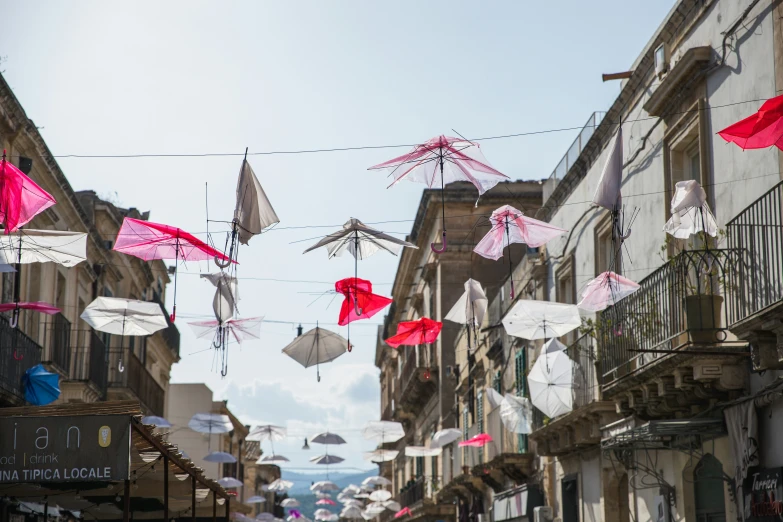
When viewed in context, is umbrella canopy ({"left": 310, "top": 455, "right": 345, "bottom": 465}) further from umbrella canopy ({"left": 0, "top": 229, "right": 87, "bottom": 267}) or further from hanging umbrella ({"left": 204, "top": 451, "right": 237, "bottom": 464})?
umbrella canopy ({"left": 0, "top": 229, "right": 87, "bottom": 267})

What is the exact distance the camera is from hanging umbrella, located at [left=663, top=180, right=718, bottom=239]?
38.3ft

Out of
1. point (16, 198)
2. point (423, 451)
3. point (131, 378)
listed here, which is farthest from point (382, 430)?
point (16, 198)

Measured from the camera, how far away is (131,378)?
1107 inches

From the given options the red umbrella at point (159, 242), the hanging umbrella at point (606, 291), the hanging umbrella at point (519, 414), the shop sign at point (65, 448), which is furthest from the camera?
the hanging umbrella at point (519, 414)

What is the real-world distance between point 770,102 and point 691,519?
6864 millimetres

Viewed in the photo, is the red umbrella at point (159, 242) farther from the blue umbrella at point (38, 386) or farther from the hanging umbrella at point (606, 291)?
the hanging umbrella at point (606, 291)

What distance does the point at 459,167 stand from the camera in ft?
44.6

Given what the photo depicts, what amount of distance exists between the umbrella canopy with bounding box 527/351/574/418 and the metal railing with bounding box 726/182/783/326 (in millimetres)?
7157

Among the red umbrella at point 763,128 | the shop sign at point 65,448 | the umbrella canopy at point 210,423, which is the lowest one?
the shop sign at point 65,448

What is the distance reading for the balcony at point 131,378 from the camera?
1064 inches

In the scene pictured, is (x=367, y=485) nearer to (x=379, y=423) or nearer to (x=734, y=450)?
(x=379, y=423)

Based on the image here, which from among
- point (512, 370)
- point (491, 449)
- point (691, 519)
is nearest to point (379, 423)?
point (491, 449)

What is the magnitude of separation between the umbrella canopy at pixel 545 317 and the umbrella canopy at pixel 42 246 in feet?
23.7

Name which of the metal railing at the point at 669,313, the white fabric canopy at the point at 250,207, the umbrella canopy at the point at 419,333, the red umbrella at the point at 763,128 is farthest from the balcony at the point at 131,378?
the red umbrella at the point at 763,128
